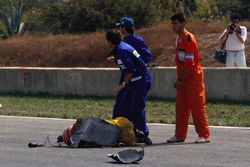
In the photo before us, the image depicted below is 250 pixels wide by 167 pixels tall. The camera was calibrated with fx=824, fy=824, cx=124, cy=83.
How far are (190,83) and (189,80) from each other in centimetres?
5

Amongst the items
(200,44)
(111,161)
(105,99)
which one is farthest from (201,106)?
(200,44)

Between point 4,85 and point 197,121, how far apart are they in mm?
10878

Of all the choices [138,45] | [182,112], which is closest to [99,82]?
[138,45]

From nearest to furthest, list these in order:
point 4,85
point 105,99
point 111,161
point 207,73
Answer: point 111,161, point 207,73, point 105,99, point 4,85

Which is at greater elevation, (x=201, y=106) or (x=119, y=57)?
(x=119, y=57)

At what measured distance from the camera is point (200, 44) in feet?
80.7

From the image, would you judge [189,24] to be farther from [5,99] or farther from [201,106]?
[201,106]

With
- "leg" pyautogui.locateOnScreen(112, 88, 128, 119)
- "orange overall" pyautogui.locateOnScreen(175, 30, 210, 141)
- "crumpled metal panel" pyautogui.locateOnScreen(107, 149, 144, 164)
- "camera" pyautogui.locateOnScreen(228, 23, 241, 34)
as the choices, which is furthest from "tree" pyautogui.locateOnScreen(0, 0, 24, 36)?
"crumpled metal panel" pyautogui.locateOnScreen(107, 149, 144, 164)

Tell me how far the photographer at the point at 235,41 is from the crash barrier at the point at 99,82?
951 millimetres

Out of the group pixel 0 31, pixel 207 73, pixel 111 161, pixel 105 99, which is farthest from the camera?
pixel 0 31

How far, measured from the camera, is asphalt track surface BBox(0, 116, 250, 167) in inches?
398

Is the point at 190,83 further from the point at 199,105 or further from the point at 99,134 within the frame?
the point at 99,134

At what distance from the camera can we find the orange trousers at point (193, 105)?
12.1 metres

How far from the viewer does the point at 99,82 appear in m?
20.2
